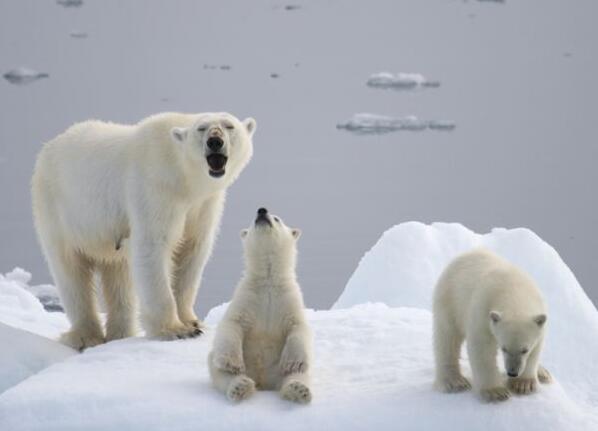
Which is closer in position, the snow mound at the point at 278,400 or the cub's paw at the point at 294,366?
the snow mound at the point at 278,400

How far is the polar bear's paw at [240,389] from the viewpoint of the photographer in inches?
191

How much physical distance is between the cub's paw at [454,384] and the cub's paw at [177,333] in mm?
2128

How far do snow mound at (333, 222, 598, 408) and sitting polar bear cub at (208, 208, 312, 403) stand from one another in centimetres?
466

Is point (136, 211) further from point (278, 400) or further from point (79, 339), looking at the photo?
point (278, 400)

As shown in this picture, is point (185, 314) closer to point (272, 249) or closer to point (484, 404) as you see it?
point (272, 249)

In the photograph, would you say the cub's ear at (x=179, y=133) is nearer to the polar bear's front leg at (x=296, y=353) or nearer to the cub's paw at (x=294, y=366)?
the polar bear's front leg at (x=296, y=353)

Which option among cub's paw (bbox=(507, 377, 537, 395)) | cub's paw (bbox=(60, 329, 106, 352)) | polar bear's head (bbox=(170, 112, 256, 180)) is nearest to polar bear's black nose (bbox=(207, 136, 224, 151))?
polar bear's head (bbox=(170, 112, 256, 180))

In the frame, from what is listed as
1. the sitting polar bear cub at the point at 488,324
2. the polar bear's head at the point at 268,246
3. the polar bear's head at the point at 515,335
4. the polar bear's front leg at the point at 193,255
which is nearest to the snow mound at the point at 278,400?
the sitting polar bear cub at the point at 488,324

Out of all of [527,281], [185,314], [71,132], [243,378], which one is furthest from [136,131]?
[527,281]

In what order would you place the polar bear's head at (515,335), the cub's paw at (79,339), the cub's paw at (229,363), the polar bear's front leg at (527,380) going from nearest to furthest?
the polar bear's head at (515,335)
the polar bear's front leg at (527,380)
the cub's paw at (229,363)
the cub's paw at (79,339)

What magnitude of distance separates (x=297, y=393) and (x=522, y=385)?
1052mm

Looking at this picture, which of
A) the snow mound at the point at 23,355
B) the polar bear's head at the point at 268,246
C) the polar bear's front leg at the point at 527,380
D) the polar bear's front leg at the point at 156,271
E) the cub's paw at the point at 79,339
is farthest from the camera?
the cub's paw at the point at 79,339

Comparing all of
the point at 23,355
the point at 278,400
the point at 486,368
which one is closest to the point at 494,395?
the point at 486,368

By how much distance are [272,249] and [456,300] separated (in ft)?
3.14
